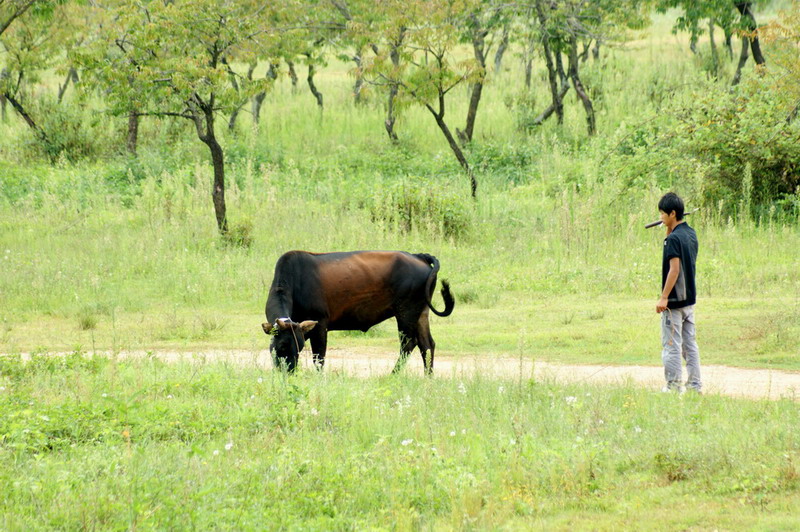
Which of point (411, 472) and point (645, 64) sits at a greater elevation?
point (645, 64)

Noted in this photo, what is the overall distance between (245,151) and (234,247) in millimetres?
8326

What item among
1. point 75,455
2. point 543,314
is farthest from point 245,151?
point 75,455

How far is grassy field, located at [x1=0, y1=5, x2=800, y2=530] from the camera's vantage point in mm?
5789

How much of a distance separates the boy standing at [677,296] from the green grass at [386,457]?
16.5 inches

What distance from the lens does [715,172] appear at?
1836cm

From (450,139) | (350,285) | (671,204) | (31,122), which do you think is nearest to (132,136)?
(31,122)

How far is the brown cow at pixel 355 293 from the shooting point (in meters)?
9.80

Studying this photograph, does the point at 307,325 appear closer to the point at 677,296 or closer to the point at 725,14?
the point at 677,296

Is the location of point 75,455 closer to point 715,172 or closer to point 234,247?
point 234,247

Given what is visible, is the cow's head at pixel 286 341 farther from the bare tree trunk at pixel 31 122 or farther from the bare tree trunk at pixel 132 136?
the bare tree trunk at pixel 31 122

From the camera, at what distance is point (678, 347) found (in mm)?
8430

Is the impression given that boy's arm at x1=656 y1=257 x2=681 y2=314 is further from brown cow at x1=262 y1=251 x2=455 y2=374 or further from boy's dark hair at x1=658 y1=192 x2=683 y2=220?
brown cow at x1=262 y1=251 x2=455 y2=374

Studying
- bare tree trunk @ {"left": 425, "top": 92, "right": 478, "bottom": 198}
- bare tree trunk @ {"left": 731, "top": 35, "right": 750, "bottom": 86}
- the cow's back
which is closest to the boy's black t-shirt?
the cow's back

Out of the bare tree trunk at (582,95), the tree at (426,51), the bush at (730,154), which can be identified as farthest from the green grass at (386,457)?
the bare tree trunk at (582,95)
